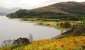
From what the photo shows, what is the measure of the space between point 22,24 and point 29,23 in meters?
0.14

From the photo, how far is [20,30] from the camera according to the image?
14.6ft

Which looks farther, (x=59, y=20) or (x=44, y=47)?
(x=59, y=20)

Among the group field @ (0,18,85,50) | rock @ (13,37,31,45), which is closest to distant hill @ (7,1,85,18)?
field @ (0,18,85,50)

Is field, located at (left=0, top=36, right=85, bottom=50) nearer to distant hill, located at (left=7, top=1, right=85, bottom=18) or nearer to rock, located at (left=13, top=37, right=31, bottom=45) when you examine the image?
rock, located at (left=13, top=37, right=31, bottom=45)

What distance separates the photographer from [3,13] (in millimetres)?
4574

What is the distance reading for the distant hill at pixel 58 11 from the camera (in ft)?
15.2

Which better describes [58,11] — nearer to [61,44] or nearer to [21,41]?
[61,44]

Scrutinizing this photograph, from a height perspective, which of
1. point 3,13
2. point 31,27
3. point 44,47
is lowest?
point 44,47

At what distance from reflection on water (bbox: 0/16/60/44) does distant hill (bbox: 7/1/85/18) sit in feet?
0.69

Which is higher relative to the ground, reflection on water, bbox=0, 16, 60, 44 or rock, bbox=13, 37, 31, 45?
reflection on water, bbox=0, 16, 60, 44

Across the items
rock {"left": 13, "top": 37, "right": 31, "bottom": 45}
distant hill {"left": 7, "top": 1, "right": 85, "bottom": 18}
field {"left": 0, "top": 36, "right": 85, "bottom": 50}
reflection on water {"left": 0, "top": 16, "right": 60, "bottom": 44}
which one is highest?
distant hill {"left": 7, "top": 1, "right": 85, "bottom": 18}

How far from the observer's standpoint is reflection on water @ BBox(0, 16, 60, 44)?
443 cm

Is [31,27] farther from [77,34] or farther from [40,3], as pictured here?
[77,34]

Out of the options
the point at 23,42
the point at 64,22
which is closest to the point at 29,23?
the point at 23,42
